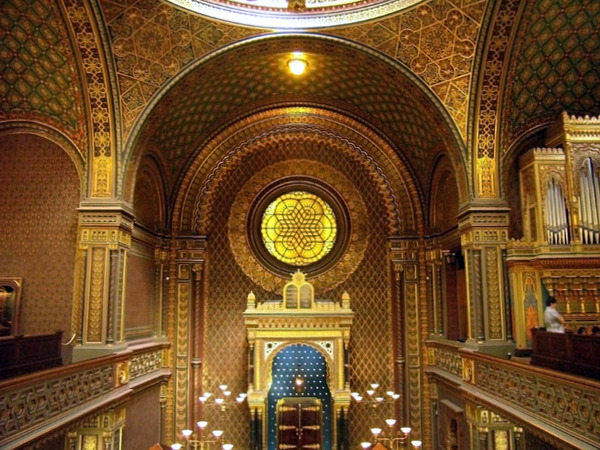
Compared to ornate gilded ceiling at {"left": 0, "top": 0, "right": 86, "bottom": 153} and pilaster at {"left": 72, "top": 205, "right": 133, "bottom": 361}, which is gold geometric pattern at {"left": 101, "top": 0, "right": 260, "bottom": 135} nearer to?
ornate gilded ceiling at {"left": 0, "top": 0, "right": 86, "bottom": 153}

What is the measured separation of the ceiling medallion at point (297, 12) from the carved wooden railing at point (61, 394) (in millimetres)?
6917

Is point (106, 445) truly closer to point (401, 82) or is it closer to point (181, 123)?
point (181, 123)

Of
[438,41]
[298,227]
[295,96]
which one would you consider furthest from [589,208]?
[295,96]

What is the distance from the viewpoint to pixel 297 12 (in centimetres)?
1153

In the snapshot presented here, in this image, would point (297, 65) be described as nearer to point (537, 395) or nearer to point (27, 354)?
point (27, 354)

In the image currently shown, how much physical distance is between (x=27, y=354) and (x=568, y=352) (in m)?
7.44

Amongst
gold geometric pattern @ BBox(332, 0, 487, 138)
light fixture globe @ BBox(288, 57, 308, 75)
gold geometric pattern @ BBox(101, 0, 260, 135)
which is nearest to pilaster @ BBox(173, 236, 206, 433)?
gold geometric pattern @ BBox(101, 0, 260, 135)

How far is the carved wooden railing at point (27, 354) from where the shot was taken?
290 inches

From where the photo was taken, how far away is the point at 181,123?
46.3 feet

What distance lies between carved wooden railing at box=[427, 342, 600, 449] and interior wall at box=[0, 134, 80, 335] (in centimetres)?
804

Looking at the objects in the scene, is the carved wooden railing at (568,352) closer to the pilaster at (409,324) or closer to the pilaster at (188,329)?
the pilaster at (409,324)

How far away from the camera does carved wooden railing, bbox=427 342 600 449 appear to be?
6.53m

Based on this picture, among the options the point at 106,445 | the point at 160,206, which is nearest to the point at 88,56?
the point at 160,206

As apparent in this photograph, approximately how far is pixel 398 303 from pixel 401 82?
593cm
